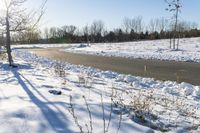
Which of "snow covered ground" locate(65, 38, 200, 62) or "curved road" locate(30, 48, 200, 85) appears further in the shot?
"snow covered ground" locate(65, 38, 200, 62)

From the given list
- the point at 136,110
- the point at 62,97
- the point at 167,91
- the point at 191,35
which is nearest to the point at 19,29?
the point at 167,91

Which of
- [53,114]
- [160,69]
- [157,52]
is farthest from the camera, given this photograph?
[157,52]

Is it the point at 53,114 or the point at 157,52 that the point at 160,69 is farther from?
the point at 157,52

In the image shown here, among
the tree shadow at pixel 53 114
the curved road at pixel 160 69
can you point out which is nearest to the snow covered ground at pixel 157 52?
the curved road at pixel 160 69

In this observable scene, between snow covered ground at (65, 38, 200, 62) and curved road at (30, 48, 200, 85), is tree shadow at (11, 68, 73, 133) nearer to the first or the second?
curved road at (30, 48, 200, 85)

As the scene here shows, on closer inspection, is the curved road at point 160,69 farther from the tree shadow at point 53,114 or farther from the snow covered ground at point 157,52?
the snow covered ground at point 157,52

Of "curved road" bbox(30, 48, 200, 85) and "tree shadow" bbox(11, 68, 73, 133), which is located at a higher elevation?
"tree shadow" bbox(11, 68, 73, 133)

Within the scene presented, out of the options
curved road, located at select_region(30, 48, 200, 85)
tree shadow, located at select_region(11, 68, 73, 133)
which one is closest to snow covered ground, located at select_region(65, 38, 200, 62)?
curved road, located at select_region(30, 48, 200, 85)

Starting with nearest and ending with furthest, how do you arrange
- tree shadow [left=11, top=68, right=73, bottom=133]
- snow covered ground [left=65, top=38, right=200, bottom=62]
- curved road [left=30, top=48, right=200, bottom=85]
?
tree shadow [left=11, top=68, right=73, bottom=133], curved road [left=30, top=48, right=200, bottom=85], snow covered ground [left=65, top=38, right=200, bottom=62]

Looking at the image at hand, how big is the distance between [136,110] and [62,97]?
1.49 meters

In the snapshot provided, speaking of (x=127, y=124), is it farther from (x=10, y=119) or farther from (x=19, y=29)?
(x=19, y=29)

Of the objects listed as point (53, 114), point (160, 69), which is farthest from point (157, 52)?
point (53, 114)

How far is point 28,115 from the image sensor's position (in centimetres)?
421

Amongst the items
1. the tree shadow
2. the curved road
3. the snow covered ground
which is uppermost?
the tree shadow
